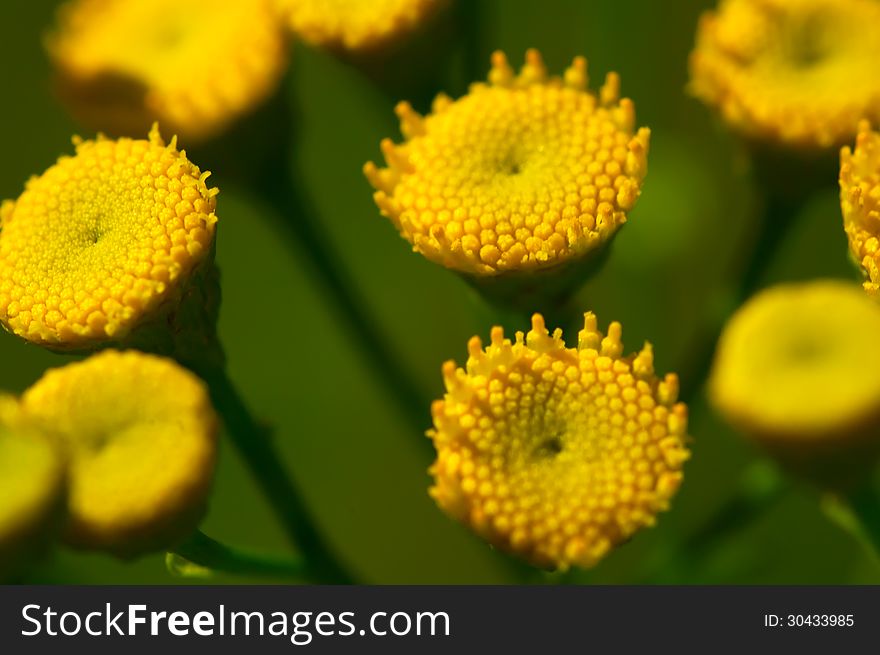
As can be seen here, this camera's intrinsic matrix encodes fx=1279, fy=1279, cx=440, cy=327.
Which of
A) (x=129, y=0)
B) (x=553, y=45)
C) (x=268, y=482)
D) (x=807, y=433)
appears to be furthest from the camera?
(x=553, y=45)

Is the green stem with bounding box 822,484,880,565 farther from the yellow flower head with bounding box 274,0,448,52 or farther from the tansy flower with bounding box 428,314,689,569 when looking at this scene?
the yellow flower head with bounding box 274,0,448,52

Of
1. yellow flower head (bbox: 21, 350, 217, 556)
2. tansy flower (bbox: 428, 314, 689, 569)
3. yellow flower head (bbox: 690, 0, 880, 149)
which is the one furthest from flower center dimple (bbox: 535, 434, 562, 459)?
yellow flower head (bbox: 690, 0, 880, 149)

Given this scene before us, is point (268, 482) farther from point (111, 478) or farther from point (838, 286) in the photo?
point (838, 286)

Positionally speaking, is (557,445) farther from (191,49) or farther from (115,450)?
(191,49)

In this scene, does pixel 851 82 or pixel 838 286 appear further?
pixel 851 82

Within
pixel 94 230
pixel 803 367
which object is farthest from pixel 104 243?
pixel 803 367

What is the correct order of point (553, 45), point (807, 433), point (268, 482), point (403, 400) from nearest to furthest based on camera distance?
point (807, 433) → point (268, 482) → point (403, 400) → point (553, 45)

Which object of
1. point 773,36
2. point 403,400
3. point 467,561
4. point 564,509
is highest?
point 773,36

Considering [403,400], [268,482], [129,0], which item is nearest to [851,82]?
[403,400]
